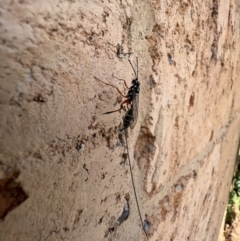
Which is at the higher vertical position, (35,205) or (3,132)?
(3,132)

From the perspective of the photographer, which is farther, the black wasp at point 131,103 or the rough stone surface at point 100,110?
the black wasp at point 131,103

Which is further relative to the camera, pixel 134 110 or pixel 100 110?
pixel 134 110

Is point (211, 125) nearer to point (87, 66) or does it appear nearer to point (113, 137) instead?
point (113, 137)

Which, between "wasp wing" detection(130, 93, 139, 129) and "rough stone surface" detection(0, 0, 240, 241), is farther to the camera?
"wasp wing" detection(130, 93, 139, 129)

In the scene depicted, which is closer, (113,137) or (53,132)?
(53,132)

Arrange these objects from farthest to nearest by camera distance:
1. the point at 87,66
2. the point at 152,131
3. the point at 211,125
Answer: the point at 211,125 → the point at 152,131 → the point at 87,66

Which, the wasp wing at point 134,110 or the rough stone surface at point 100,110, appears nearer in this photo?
the rough stone surface at point 100,110

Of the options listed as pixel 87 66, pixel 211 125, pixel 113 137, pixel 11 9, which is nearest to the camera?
pixel 11 9

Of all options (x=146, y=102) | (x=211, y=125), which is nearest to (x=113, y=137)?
(x=146, y=102)
